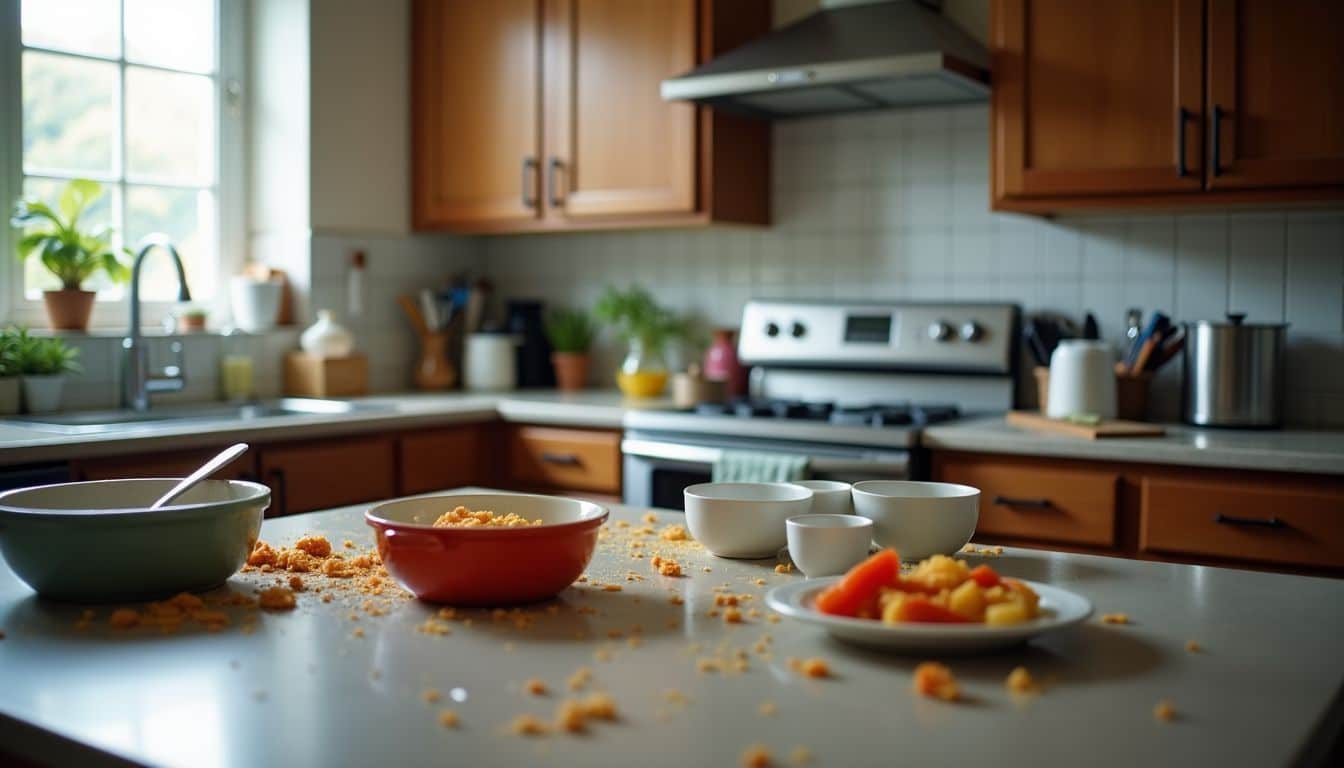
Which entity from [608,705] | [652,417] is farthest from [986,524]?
[608,705]

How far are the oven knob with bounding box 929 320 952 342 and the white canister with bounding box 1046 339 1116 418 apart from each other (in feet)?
1.59

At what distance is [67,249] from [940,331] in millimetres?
2322

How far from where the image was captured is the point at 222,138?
379cm

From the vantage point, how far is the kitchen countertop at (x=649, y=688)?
848 millimetres

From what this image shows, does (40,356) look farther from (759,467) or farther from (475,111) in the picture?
(759,467)

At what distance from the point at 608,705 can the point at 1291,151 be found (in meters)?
2.33

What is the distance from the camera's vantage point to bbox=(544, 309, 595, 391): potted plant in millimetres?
3992

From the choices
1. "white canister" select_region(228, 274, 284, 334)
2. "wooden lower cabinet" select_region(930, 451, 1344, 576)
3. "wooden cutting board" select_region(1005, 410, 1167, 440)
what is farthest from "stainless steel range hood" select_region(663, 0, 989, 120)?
"white canister" select_region(228, 274, 284, 334)

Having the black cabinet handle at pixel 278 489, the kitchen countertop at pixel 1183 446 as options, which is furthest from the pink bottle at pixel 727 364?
the black cabinet handle at pixel 278 489

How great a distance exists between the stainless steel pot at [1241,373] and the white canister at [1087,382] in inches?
8.3

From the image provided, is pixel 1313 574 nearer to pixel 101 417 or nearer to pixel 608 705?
pixel 608 705

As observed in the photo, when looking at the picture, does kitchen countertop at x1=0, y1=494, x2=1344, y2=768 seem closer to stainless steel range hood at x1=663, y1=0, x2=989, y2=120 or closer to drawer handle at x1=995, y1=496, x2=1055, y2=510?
drawer handle at x1=995, y1=496, x2=1055, y2=510

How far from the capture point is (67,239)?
10.5 feet

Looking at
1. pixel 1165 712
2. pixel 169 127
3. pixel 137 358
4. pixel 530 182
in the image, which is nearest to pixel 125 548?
pixel 1165 712
